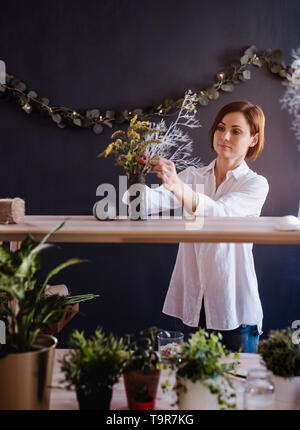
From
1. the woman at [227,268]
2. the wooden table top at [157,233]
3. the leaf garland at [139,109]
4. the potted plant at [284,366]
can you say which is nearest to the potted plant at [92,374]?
the wooden table top at [157,233]

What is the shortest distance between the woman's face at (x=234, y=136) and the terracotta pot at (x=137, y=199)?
742 millimetres

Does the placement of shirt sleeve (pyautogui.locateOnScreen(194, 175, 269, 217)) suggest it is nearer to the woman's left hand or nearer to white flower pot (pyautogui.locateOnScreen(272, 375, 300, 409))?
the woman's left hand

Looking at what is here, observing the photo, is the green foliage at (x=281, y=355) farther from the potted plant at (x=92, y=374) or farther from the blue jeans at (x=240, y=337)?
the blue jeans at (x=240, y=337)

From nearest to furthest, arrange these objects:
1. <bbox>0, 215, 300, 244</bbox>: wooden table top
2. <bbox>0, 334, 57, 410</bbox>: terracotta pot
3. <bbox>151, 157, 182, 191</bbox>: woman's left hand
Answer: <bbox>0, 334, 57, 410</bbox>: terracotta pot → <bbox>0, 215, 300, 244</bbox>: wooden table top → <bbox>151, 157, 182, 191</bbox>: woman's left hand

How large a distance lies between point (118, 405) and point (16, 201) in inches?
27.7

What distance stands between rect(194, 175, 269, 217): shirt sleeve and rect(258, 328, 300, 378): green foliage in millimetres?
550

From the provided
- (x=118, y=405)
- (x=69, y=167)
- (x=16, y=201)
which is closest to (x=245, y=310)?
(x=118, y=405)

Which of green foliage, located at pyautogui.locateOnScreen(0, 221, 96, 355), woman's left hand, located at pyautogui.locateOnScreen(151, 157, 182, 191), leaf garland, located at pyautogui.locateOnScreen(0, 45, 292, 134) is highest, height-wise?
leaf garland, located at pyautogui.locateOnScreen(0, 45, 292, 134)

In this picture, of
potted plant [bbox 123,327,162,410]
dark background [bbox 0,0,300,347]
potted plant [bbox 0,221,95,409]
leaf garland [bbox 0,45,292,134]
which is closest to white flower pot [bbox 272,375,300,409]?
potted plant [bbox 123,327,162,410]

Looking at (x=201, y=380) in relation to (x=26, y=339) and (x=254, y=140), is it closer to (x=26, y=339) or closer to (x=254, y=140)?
(x=26, y=339)

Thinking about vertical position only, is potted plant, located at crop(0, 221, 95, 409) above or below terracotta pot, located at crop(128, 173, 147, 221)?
below

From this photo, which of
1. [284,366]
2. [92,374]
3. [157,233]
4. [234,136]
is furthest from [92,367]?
[234,136]

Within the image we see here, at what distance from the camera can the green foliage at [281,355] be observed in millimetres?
1156

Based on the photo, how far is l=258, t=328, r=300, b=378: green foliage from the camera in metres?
1.16
